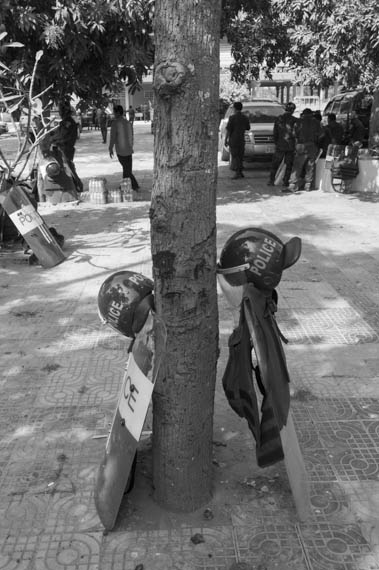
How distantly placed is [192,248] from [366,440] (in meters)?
1.74

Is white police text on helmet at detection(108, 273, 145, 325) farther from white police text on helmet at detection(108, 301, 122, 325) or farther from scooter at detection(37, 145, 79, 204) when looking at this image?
scooter at detection(37, 145, 79, 204)

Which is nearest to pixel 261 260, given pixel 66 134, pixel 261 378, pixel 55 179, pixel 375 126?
pixel 261 378

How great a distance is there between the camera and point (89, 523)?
2.75 meters

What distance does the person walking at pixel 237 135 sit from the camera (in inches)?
549

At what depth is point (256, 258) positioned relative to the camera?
2.65m

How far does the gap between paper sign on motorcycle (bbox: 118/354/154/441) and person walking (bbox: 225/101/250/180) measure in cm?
1220

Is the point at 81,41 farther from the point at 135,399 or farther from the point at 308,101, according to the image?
the point at 308,101

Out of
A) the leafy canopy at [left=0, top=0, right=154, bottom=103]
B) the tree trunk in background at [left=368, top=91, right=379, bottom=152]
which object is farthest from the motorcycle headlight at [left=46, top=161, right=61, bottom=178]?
the tree trunk in background at [left=368, top=91, right=379, bottom=152]

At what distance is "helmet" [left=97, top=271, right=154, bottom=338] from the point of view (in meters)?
2.62

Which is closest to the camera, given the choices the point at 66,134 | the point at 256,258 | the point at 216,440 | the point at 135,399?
the point at 135,399

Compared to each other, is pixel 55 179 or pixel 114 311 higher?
pixel 114 311

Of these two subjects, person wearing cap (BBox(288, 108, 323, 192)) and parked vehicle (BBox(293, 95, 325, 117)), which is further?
parked vehicle (BBox(293, 95, 325, 117))

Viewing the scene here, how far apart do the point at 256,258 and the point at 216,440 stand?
4.25ft

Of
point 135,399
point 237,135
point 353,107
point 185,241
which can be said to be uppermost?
point 353,107
